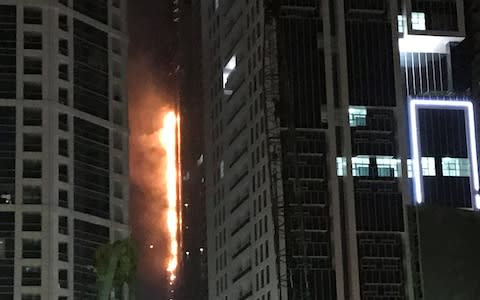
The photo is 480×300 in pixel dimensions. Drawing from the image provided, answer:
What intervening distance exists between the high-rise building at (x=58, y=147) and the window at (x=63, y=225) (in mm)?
103

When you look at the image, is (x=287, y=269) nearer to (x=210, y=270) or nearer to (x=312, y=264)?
(x=312, y=264)

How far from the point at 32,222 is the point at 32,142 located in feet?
28.9

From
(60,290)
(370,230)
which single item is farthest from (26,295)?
(370,230)

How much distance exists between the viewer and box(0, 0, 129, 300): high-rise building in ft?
424

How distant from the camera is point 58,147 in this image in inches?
5241

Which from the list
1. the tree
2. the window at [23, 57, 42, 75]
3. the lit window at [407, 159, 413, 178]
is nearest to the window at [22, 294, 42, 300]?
the window at [23, 57, 42, 75]

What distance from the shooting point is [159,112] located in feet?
591

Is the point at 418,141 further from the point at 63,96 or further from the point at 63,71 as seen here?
the point at 63,71

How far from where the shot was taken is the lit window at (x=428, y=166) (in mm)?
140500

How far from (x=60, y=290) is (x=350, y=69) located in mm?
39574

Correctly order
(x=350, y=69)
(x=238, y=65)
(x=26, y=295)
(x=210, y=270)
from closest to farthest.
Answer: (x=26, y=295) < (x=350, y=69) < (x=238, y=65) < (x=210, y=270)

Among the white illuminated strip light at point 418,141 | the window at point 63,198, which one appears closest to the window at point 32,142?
the window at point 63,198

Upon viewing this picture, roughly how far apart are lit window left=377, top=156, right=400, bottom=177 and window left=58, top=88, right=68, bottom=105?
3424cm

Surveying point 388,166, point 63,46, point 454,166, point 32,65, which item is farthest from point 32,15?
point 454,166
